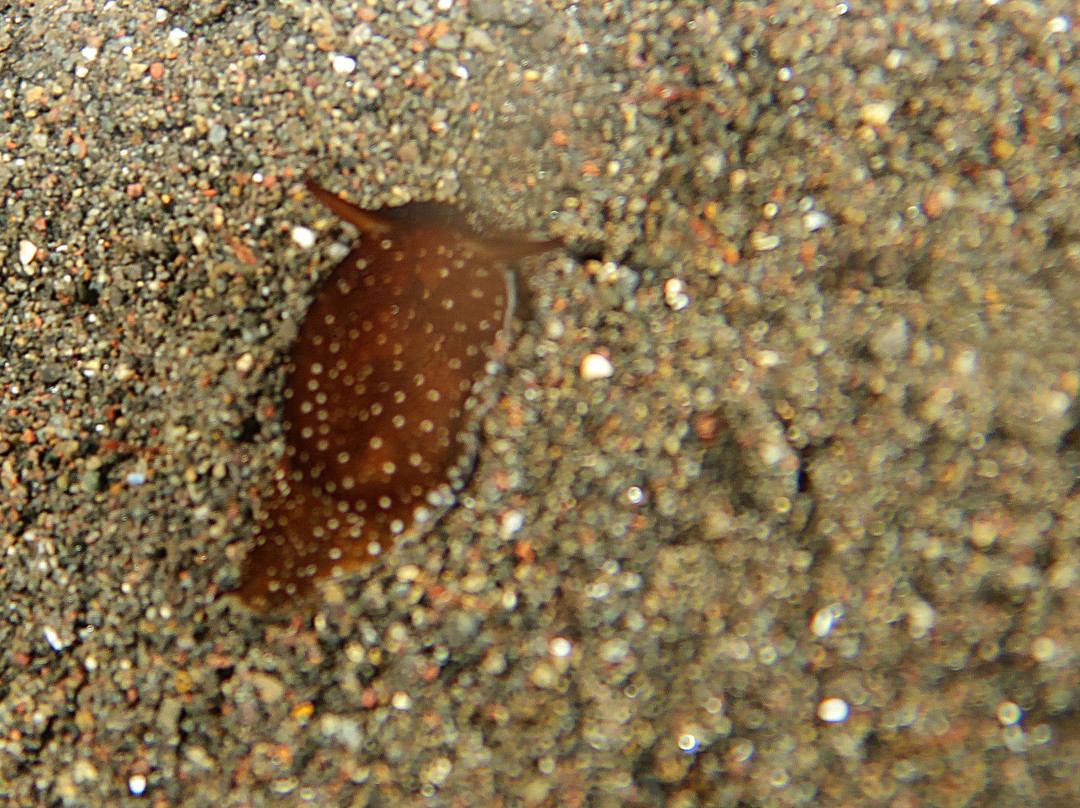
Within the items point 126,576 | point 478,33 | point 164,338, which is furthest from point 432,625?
point 478,33

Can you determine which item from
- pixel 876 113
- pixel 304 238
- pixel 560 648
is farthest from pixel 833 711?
pixel 304 238

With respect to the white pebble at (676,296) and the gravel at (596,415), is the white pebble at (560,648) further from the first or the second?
the white pebble at (676,296)

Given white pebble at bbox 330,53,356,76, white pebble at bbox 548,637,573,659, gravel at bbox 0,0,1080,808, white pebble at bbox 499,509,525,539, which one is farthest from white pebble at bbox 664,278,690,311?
white pebble at bbox 330,53,356,76

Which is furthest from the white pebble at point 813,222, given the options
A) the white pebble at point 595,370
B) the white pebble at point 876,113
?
the white pebble at point 595,370

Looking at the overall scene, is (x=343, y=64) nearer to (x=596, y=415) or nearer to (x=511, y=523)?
(x=596, y=415)

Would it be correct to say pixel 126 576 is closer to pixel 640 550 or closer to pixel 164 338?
pixel 164 338

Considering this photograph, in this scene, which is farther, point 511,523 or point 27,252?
point 27,252
